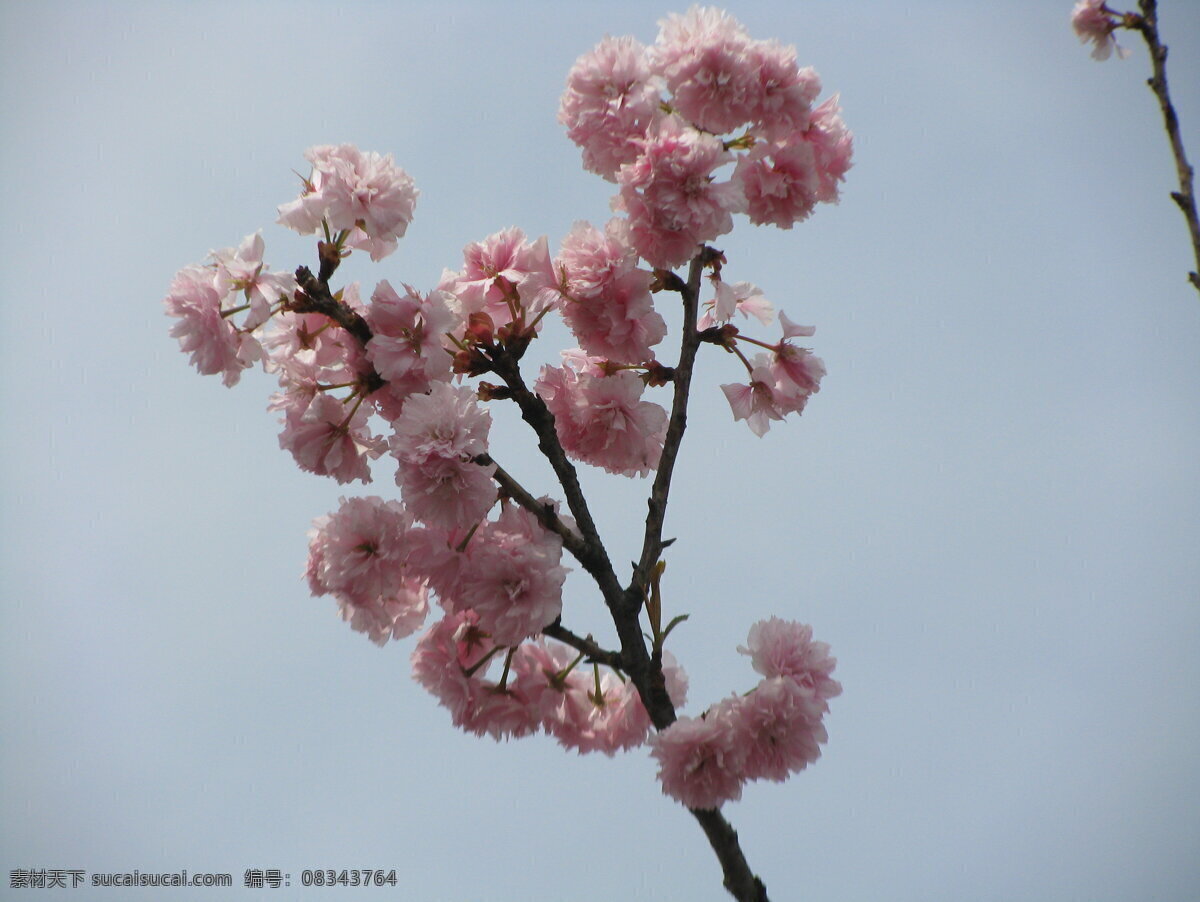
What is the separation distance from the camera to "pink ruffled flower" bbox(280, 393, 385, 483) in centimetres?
165

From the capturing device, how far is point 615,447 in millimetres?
1905

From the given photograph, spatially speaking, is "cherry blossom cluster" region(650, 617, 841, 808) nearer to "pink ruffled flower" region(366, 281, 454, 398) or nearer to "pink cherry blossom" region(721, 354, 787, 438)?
"pink cherry blossom" region(721, 354, 787, 438)

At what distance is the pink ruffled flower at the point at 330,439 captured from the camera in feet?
5.42

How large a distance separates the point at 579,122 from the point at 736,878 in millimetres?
1517

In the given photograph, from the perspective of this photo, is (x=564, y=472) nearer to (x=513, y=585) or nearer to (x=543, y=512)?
(x=543, y=512)

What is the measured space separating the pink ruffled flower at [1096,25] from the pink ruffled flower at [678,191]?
2199mm

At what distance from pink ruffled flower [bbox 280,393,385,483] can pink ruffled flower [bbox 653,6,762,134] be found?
36.8 inches

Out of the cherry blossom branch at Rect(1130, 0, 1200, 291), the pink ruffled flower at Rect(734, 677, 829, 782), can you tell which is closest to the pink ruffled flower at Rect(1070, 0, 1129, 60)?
the cherry blossom branch at Rect(1130, 0, 1200, 291)

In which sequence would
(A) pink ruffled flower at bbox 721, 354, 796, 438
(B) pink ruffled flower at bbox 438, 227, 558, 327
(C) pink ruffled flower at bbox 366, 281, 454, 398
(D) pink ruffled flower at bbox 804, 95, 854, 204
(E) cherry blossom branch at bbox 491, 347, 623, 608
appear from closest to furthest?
(C) pink ruffled flower at bbox 366, 281, 454, 398 < (E) cherry blossom branch at bbox 491, 347, 623, 608 < (B) pink ruffled flower at bbox 438, 227, 558, 327 < (D) pink ruffled flower at bbox 804, 95, 854, 204 < (A) pink ruffled flower at bbox 721, 354, 796, 438

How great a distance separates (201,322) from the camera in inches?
62.8

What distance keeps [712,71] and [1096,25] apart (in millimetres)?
2172

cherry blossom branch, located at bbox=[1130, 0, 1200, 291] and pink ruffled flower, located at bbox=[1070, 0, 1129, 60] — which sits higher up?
pink ruffled flower, located at bbox=[1070, 0, 1129, 60]

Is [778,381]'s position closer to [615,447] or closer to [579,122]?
[615,447]

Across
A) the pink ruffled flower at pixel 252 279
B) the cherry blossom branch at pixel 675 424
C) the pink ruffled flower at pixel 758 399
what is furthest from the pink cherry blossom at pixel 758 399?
the pink ruffled flower at pixel 252 279
